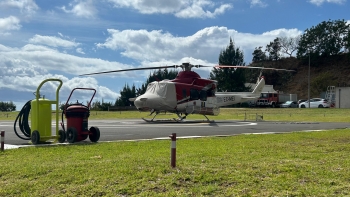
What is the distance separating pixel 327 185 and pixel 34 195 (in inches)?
183

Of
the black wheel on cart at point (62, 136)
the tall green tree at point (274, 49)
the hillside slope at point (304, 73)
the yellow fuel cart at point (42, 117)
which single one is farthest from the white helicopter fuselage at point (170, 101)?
the tall green tree at point (274, 49)

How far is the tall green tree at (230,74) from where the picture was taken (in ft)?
230

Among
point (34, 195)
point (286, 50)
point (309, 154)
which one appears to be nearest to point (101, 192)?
point (34, 195)

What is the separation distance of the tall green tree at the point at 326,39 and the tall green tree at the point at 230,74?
123 ft

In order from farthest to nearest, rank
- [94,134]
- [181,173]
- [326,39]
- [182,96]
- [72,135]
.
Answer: [326,39], [182,96], [94,134], [72,135], [181,173]

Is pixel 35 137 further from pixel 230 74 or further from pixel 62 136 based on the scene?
pixel 230 74

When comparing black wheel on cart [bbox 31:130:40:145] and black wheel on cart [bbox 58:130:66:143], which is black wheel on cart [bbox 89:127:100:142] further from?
black wheel on cart [bbox 31:130:40:145]

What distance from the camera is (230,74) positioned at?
70.2 metres

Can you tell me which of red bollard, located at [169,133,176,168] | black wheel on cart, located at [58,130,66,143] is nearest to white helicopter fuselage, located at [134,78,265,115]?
black wheel on cart, located at [58,130,66,143]

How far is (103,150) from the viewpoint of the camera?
35.4ft

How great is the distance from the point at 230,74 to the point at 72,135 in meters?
→ 59.0

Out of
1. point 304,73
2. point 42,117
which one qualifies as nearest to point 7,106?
point 42,117

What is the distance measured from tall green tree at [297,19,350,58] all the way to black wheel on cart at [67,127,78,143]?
321 ft

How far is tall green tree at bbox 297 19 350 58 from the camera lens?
100 meters
